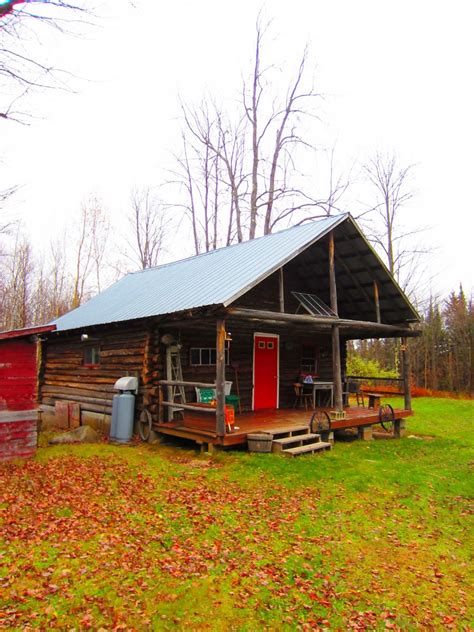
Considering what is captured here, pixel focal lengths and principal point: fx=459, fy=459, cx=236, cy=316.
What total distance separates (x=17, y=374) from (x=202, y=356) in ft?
17.2

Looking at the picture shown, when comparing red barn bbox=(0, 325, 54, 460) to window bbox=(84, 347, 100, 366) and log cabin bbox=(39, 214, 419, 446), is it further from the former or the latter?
window bbox=(84, 347, 100, 366)

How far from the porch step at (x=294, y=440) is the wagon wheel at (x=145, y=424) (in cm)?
327

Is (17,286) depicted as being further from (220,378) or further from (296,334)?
(220,378)

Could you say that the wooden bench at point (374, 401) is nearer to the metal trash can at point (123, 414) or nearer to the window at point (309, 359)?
the window at point (309, 359)

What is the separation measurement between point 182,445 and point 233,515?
4.97 m

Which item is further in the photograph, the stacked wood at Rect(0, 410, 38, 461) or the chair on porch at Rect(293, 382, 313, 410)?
the chair on porch at Rect(293, 382, 313, 410)

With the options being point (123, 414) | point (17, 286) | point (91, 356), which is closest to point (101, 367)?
point (91, 356)

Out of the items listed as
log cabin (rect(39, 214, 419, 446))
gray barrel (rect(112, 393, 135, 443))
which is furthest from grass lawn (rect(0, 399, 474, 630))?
log cabin (rect(39, 214, 419, 446))

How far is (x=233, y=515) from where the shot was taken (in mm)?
6617

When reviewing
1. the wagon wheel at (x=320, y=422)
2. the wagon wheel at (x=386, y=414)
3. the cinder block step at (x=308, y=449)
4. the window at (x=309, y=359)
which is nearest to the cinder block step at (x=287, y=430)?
the wagon wheel at (x=320, y=422)

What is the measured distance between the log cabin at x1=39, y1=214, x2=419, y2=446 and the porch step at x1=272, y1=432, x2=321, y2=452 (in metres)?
0.76

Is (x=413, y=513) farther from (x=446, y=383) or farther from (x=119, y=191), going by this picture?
(x=119, y=191)

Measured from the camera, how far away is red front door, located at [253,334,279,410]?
1436 centimetres

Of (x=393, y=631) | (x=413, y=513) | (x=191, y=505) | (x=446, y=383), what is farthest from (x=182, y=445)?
(x=446, y=383)
